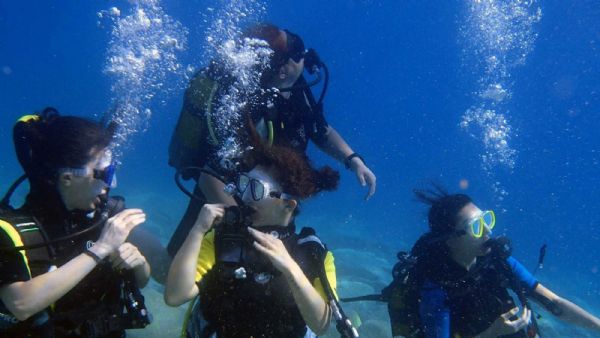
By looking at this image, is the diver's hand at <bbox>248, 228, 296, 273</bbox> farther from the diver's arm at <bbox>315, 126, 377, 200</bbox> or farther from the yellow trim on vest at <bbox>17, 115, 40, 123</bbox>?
the diver's arm at <bbox>315, 126, 377, 200</bbox>

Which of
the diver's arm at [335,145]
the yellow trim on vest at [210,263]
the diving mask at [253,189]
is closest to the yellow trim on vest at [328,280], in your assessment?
the yellow trim on vest at [210,263]

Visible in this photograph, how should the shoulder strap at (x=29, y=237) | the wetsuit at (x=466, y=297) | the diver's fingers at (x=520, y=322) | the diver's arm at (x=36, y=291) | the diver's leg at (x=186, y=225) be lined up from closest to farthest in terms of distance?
the diver's arm at (x=36, y=291)
the shoulder strap at (x=29, y=237)
the diver's fingers at (x=520, y=322)
the wetsuit at (x=466, y=297)
the diver's leg at (x=186, y=225)

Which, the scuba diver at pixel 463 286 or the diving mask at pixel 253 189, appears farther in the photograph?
the scuba diver at pixel 463 286

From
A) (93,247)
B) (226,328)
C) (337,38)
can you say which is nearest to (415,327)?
(226,328)

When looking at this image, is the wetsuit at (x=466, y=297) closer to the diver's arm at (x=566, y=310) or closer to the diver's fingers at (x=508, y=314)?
the diver's fingers at (x=508, y=314)

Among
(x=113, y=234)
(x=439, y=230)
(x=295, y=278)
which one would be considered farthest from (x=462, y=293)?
(x=113, y=234)

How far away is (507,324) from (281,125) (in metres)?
2.96

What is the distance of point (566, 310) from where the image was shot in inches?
171

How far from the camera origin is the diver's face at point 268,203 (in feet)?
9.49

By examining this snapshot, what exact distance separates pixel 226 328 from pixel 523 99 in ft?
446

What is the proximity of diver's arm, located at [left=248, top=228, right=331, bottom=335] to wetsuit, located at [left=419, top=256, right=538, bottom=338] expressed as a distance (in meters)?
1.67

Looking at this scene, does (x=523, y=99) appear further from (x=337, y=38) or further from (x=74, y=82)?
(x=74, y=82)

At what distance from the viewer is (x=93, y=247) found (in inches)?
107

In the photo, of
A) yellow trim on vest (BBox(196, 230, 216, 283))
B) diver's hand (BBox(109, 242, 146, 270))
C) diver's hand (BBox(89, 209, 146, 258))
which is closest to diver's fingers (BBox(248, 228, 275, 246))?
yellow trim on vest (BBox(196, 230, 216, 283))
